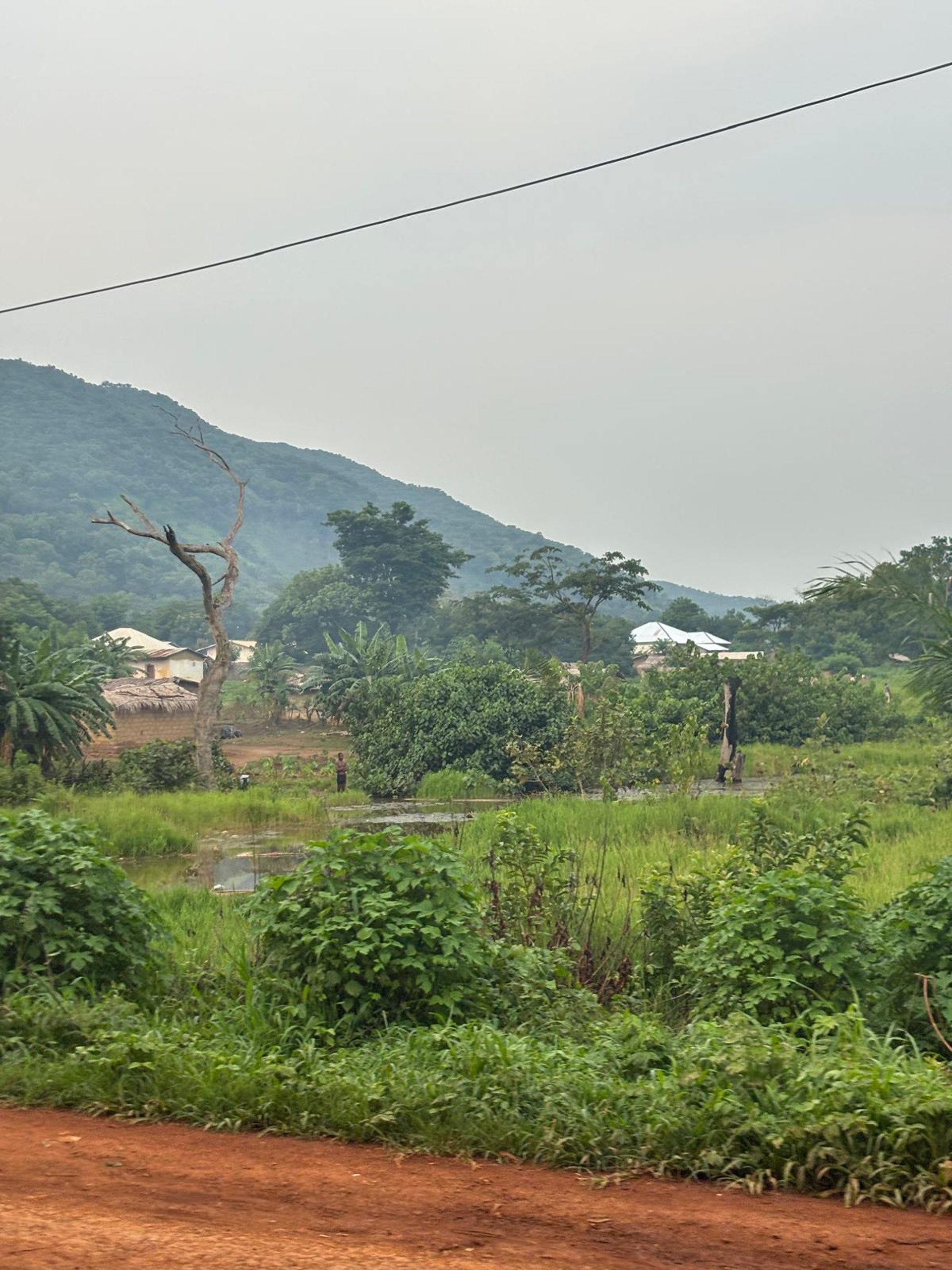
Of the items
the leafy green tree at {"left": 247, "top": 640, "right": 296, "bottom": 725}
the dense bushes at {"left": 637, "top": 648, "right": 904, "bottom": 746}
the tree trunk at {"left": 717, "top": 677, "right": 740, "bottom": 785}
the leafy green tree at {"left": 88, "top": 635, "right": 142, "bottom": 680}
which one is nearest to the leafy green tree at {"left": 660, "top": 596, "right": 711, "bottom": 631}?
the leafy green tree at {"left": 88, "top": 635, "right": 142, "bottom": 680}

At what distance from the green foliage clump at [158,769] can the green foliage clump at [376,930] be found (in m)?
15.5

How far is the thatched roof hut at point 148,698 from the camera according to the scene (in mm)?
31562

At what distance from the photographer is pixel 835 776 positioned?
20.1 metres

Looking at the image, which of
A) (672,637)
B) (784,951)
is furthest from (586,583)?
(784,951)

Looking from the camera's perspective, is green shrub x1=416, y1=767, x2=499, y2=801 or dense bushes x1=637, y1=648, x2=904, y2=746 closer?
green shrub x1=416, y1=767, x2=499, y2=801

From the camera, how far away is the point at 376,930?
5840mm

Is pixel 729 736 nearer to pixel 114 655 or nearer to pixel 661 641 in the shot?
pixel 114 655

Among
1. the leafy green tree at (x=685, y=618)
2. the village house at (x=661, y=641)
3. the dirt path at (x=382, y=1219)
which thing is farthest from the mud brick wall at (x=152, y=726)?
the leafy green tree at (x=685, y=618)

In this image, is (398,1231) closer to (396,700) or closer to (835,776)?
(835,776)

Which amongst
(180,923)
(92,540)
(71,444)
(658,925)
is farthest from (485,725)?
(71,444)

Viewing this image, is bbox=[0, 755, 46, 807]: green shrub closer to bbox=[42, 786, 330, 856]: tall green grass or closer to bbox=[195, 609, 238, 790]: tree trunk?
bbox=[42, 786, 330, 856]: tall green grass

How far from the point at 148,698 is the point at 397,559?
41410 millimetres

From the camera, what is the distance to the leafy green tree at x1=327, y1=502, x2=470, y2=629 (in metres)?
72.8

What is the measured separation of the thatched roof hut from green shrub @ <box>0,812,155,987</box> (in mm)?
25231
